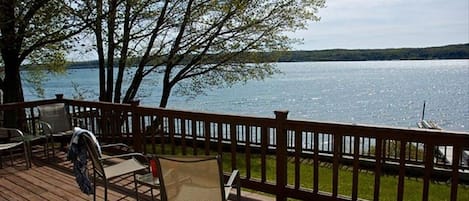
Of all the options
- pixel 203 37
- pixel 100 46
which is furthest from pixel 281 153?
pixel 203 37

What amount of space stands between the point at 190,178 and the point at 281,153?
1.23 metres

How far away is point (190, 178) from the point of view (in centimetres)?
265

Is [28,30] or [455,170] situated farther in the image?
[28,30]

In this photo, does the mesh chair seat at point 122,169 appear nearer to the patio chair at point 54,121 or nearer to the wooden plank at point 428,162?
the patio chair at point 54,121

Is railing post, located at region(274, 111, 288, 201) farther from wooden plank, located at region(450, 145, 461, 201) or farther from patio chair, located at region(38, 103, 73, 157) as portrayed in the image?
patio chair, located at region(38, 103, 73, 157)

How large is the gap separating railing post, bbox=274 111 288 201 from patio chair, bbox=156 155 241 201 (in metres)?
1.05

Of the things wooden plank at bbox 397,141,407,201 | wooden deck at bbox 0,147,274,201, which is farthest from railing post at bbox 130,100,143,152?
wooden plank at bbox 397,141,407,201

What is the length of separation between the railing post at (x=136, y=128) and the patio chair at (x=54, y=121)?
4.12 ft

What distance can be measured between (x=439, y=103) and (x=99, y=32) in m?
34.4

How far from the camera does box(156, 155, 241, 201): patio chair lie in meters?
2.60

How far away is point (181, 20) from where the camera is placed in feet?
33.5

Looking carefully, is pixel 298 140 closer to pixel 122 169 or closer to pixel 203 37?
pixel 122 169

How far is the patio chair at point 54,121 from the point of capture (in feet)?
18.2

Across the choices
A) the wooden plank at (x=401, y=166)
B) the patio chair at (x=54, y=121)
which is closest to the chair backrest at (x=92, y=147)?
the wooden plank at (x=401, y=166)
